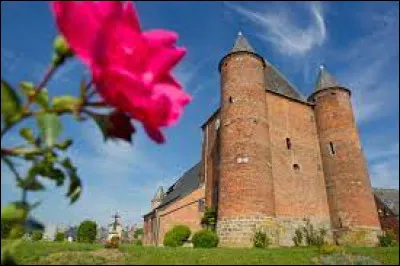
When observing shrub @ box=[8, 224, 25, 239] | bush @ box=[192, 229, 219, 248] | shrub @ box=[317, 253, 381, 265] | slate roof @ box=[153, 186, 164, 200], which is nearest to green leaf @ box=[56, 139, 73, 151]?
shrub @ box=[8, 224, 25, 239]

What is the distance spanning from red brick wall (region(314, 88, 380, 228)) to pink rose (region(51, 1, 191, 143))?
31.3 meters

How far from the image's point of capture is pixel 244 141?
27.8 m

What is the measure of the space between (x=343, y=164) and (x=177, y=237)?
14.4 meters

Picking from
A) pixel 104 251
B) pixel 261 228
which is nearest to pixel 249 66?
pixel 261 228

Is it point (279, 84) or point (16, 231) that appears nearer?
point (16, 231)

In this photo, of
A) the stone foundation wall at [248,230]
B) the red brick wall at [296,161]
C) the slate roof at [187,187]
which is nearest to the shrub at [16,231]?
the stone foundation wall at [248,230]

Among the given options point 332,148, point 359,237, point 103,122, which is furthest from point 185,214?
point 103,122

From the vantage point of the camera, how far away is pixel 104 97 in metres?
1.10

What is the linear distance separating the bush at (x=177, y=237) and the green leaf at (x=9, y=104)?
28.8 m

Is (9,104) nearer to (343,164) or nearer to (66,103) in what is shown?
(66,103)

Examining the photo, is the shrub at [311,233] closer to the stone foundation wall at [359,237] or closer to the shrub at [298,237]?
the shrub at [298,237]

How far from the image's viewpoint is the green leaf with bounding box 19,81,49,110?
1243 millimetres

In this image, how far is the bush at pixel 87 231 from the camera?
29983mm

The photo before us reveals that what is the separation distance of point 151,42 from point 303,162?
106 ft
